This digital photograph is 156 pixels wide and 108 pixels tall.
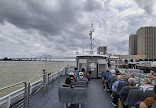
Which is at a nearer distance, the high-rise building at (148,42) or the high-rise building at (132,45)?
the high-rise building at (148,42)

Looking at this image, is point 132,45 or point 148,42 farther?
point 132,45

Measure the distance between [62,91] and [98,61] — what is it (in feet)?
25.2

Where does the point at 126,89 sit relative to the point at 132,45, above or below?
below

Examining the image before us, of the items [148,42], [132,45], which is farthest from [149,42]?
[132,45]

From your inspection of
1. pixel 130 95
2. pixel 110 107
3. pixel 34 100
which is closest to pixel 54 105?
pixel 34 100

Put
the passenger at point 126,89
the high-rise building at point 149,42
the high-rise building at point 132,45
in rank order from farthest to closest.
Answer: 1. the high-rise building at point 132,45
2. the high-rise building at point 149,42
3. the passenger at point 126,89

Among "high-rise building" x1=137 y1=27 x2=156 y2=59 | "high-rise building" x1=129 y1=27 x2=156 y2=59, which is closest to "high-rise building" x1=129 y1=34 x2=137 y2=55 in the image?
"high-rise building" x1=129 y1=27 x2=156 y2=59

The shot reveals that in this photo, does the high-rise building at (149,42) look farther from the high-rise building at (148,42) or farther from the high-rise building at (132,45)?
the high-rise building at (132,45)

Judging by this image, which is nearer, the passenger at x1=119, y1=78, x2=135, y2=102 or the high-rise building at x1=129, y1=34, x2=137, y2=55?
the passenger at x1=119, y1=78, x2=135, y2=102

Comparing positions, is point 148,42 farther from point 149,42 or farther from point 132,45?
point 132,45

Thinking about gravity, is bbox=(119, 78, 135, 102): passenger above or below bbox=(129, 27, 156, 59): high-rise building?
below

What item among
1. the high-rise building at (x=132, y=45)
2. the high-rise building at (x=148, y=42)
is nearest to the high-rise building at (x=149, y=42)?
the high-rise building at (x=148, y=42)

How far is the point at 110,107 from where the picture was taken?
4371 mm

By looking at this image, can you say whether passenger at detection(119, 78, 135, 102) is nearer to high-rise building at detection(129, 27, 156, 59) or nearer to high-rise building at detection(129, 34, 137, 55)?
high-rise building at detection(129, 27, 156, 59)
